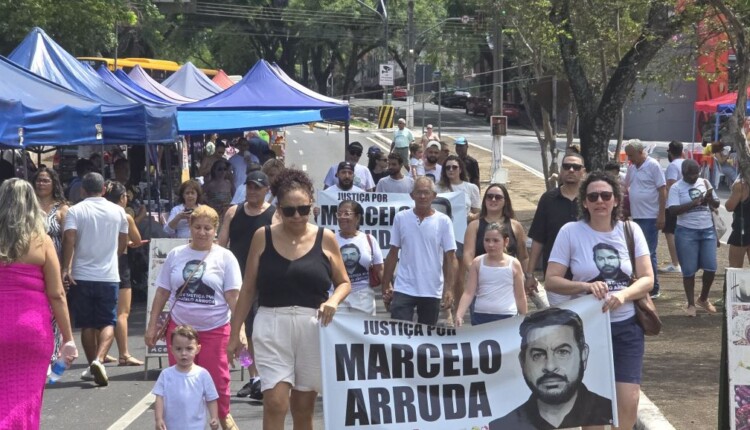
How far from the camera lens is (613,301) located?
6.38 meters

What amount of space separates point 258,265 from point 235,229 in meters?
2.71

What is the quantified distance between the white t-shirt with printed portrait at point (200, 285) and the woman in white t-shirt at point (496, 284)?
1713mm

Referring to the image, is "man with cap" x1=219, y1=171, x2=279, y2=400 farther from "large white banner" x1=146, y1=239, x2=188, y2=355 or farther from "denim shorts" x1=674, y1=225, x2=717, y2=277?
"denim shorts" x1=674, y1=225, x2=717, y2=277

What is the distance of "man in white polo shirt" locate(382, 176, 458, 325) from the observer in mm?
9383

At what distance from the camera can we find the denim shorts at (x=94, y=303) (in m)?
10.1

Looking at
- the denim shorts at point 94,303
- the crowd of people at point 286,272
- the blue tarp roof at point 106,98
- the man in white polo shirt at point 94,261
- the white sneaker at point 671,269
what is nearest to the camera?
the crowd of people at point 286,272

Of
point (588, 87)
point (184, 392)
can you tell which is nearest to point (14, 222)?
point (184, 392)

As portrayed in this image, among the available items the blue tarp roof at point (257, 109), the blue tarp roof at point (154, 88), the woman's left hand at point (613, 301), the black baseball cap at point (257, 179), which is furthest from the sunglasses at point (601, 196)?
the blue tarp roof at point (154, 88)

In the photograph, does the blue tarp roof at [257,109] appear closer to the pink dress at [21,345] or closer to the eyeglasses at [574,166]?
the eyeglasses at [574,166]

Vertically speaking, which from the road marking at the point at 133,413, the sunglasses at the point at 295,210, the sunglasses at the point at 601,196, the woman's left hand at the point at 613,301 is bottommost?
the road marking at the point at 133,413

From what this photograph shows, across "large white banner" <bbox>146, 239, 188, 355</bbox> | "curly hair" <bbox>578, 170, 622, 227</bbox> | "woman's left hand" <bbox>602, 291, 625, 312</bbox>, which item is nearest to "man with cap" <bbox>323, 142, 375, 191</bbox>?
"large white banner" <bbox>146, 239, 188, 355</bbox>

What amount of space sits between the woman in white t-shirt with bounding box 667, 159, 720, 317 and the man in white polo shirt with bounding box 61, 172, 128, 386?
19.7 ft

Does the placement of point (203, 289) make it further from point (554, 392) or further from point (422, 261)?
point (422, 261)

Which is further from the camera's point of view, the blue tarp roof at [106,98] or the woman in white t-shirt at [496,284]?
the blue tarp roof at [106,98]
